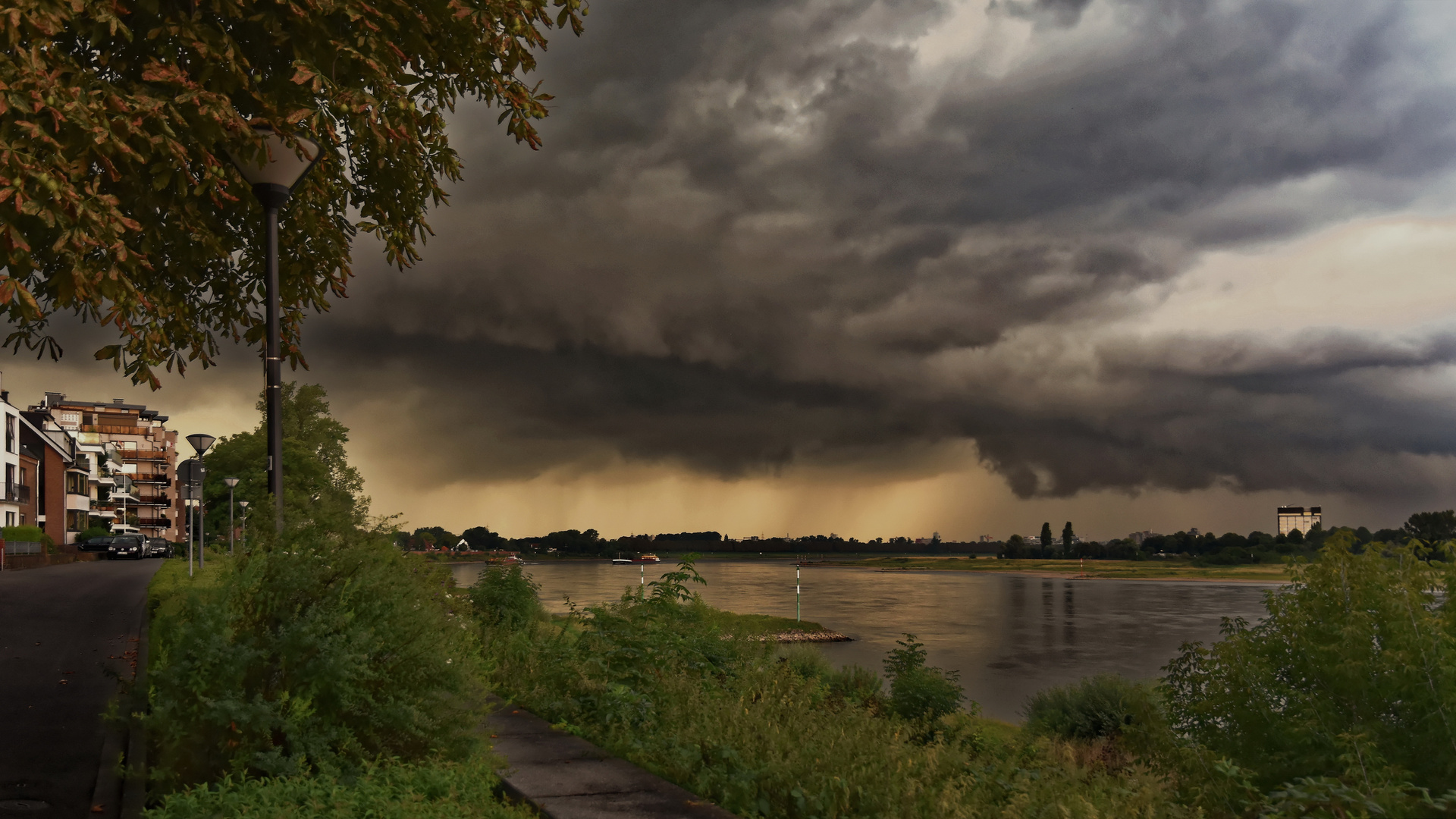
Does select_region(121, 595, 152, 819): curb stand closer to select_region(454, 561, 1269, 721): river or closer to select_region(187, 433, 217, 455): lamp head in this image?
select_region(454, 561, 1269, 721): river

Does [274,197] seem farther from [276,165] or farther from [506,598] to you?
[506,598]

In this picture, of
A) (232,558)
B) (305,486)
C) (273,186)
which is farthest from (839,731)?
(305,486)

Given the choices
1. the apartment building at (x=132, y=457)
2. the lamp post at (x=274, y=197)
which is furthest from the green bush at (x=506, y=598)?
the apartment building at (x=132, y=457)

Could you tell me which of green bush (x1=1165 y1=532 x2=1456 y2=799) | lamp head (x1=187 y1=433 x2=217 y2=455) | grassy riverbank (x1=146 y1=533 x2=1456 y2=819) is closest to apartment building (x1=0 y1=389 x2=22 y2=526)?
lamp head (x1=187 y1=433 x2=217 y2=455)

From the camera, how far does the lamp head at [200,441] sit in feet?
99.4

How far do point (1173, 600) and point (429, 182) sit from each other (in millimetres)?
135674

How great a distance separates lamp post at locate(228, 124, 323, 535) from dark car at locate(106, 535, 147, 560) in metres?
64.3

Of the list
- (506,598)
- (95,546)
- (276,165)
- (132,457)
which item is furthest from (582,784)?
(132,457)

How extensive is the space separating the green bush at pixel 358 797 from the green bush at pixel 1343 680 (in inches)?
209

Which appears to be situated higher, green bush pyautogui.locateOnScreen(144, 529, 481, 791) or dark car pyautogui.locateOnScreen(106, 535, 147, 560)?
green bush pyautogui.locateOnScreen(144, 529, 481, 791)

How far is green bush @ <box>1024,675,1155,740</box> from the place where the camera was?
19.1 meters

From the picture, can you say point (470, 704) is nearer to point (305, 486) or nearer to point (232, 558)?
point (232, 558)

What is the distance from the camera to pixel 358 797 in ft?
16.7

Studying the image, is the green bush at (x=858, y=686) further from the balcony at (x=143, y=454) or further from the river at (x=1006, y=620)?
the balcony at (x=143, y=454)
